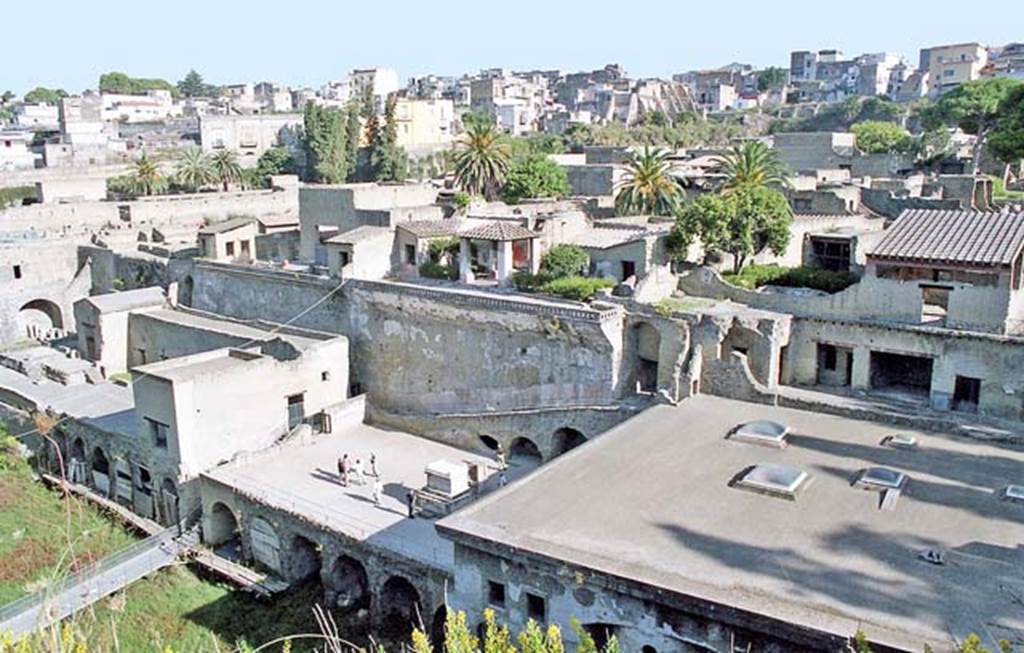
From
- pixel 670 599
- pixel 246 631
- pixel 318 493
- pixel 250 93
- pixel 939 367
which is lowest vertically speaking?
pixel 246 631

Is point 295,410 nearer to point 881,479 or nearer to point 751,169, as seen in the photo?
point 881,479

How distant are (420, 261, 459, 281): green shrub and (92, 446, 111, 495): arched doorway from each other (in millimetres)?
13747

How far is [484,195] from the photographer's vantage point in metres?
48.7

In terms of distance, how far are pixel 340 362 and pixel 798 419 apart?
17.1 m

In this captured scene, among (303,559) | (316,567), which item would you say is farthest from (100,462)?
(316,567)

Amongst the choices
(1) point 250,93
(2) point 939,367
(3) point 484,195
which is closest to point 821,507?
(2) point 939,367

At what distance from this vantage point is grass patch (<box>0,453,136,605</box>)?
26.0 meters

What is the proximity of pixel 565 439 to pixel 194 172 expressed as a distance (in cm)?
4797

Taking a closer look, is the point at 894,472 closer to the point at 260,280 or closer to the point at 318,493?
the point at 318,493

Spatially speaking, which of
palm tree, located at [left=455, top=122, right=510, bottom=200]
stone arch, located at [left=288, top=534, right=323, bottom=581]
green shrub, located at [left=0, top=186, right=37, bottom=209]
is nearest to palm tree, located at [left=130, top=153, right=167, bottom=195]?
green shrub, located at [left=0, top=186, right=37, bottom=209]

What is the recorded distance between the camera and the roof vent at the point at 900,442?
2153 centimetres

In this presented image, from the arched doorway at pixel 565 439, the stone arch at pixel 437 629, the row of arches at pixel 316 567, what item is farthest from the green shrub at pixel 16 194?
the stone arch at pixel 437 629

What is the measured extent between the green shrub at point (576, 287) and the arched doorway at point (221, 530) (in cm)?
1288

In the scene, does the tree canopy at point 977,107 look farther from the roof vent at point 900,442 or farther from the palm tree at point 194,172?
the palm tree at point 194,172
